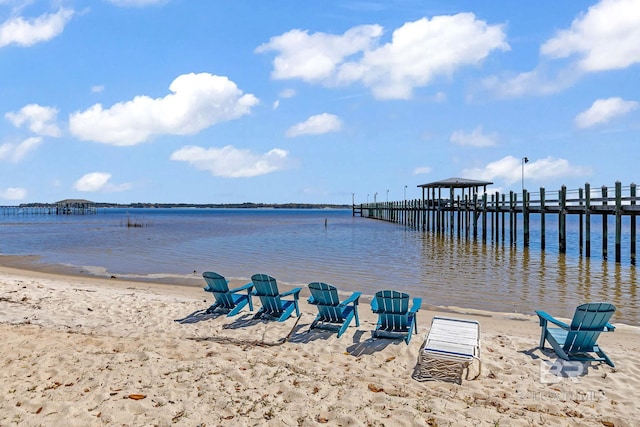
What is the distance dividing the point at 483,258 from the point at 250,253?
1048 centimetres

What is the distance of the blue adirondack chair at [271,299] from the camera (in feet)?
24.7

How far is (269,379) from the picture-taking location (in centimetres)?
461

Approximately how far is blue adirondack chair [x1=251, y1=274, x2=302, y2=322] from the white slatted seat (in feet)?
8.70

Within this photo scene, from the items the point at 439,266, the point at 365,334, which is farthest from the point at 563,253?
the point at 365,334

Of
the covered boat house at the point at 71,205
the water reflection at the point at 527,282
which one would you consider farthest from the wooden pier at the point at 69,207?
the water reflection at the point at 527,282

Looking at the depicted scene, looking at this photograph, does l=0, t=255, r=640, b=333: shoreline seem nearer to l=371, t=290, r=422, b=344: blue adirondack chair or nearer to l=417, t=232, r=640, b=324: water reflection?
l=417, t=232, r=640, b=324: water reflection

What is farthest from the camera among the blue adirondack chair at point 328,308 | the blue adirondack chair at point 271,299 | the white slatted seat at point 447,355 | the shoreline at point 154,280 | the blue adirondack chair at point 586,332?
the shoreline at point 154,280

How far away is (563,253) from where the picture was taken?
68.0 ft

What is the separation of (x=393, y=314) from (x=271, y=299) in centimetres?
220

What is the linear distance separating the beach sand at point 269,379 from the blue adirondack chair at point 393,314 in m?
0.26

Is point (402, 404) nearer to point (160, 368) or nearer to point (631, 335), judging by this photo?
point (160, 368)

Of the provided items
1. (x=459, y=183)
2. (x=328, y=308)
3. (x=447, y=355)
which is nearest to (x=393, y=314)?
(x=328, y=308)

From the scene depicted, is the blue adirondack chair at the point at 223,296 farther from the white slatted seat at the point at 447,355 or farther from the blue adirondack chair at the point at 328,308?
the white slatted seat at the point at 447,355

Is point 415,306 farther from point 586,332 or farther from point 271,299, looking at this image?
point 271,299
